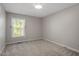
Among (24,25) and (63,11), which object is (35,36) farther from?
(63,11)

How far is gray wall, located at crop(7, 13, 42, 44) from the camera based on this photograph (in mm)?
4058

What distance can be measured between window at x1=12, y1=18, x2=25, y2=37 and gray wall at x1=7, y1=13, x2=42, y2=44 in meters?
0.26

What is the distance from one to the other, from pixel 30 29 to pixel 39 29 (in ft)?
2.94

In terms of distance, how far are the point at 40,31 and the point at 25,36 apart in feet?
4.81

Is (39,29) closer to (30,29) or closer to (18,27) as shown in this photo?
(30,29)

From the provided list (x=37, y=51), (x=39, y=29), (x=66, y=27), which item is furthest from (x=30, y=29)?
(x=66, y=27)

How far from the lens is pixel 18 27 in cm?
444

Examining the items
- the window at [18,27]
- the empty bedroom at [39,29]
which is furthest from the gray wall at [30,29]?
the window at [18,27]

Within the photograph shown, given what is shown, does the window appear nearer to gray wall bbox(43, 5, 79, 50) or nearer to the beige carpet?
the beige carpet

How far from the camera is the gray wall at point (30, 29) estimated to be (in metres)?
4.06

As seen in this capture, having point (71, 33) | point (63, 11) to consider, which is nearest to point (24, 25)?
point (63, 11)

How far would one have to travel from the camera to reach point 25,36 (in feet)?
15.4

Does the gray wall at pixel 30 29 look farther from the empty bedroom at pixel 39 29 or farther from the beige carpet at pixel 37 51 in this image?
the beige carpet at pixel 37 51

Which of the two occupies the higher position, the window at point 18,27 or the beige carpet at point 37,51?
the window at point 18,27
